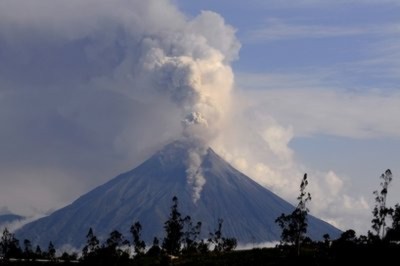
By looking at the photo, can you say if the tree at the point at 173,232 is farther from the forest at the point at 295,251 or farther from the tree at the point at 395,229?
the tree at the point at 395,229

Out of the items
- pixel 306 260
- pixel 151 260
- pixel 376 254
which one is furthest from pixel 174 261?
pixel 376 254

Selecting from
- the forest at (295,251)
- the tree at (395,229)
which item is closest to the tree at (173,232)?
the forest at (295,251)

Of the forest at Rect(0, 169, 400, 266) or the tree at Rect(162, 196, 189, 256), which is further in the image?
the tree at Rect(162, 196, 189, 256)

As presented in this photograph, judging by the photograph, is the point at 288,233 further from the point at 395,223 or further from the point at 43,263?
the point at 43,263

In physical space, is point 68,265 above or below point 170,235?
below

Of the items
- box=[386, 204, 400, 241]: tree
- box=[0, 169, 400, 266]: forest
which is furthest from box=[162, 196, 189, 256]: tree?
box=[386, 204, 400, 241]: tree

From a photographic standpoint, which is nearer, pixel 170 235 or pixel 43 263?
pixel 43 263

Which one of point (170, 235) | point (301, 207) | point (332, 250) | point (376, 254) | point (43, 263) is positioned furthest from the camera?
point (170, 235)

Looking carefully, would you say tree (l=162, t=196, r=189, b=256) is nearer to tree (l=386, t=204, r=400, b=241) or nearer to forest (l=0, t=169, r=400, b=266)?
forest (l=0, t=169, r=400, b=266)

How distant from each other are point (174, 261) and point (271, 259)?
75.7 ft

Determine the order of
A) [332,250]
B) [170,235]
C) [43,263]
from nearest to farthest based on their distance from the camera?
[332,250] → [43,263] → [170,235]

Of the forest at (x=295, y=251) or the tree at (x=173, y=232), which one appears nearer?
the forest at (x=295, y=251)

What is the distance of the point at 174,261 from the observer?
522 feet

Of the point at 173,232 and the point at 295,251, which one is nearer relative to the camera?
the point at 295,251
